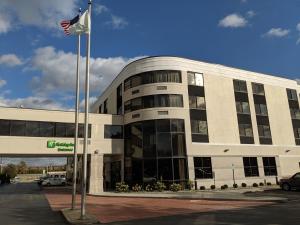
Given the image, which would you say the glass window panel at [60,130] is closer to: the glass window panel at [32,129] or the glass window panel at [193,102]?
the glass window panel at [32,129]

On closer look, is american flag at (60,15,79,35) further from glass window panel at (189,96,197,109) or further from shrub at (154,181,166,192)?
glass window panel at (189,96,197,109)

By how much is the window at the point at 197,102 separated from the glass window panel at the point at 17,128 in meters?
17.8

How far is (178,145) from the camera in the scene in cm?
3388

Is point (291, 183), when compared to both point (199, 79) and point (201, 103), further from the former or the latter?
point (199, 79)

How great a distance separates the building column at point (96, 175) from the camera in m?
33.6

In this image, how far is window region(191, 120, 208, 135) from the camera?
3541 cm

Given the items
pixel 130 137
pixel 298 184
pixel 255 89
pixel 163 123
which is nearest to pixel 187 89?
pixel 163 123

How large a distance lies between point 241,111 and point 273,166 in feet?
26.5

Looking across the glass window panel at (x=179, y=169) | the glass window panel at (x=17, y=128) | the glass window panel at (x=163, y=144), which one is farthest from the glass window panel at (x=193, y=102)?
the glass window panel at (x=17, y=128)

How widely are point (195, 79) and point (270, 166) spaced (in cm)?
1461

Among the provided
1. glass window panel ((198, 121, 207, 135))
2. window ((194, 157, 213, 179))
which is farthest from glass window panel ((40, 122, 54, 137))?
glass window panel ((198, 121, 207, 135))

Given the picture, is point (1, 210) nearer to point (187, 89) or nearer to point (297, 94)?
point (187, 89)

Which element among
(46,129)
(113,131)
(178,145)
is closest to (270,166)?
(178,145)

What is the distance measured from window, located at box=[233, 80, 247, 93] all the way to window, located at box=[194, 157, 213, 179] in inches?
417
